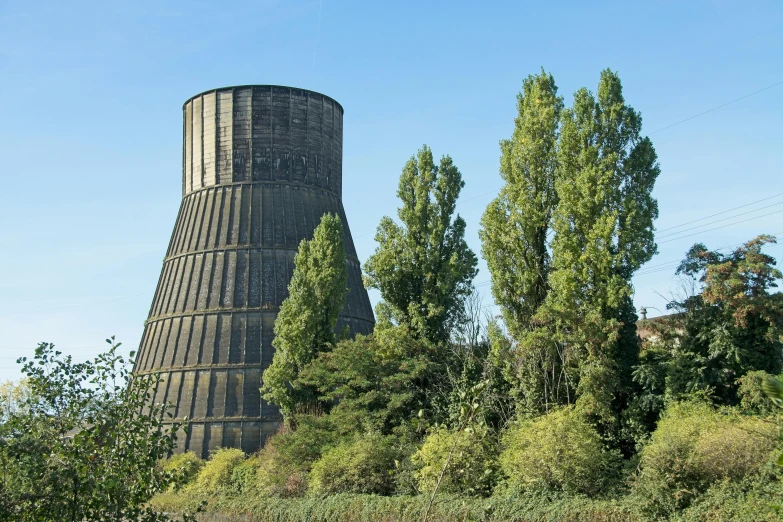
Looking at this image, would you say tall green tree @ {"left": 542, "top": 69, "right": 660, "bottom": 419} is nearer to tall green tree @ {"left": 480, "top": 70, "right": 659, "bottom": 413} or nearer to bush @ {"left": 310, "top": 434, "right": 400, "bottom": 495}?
tall green tree @ {"left": 480, "top": 70, "right": 659, "bottom": 413}

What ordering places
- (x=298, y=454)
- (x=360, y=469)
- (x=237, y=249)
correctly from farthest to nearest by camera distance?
(x=237, y=249), (x=298, y=454), (x=360, y=469)

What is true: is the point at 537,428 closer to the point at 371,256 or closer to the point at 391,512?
the point at 391,512

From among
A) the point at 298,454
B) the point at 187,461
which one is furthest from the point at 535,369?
the point at 187,461

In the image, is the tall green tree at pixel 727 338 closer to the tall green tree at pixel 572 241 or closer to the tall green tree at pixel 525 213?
the tall green tree at pixel 572 241

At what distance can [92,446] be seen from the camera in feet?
48.6

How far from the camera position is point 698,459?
21.2m

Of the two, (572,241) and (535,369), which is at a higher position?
(572,241)

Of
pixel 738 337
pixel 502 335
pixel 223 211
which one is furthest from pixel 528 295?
pixel 223 211

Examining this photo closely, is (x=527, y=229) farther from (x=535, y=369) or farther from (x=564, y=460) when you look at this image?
(x=564, y=460)

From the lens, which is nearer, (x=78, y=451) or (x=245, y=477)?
(x=78, y=451)

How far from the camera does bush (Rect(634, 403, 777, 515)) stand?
20891 mm

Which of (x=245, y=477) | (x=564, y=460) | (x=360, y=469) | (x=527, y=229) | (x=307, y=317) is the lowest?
(x=245, y=477)

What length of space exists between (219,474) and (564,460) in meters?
16.2

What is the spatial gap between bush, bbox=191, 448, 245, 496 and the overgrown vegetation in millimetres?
97
